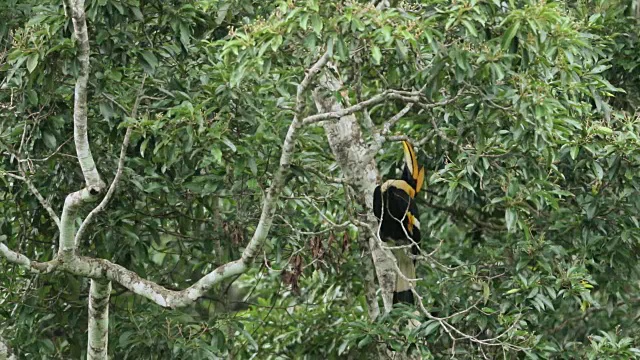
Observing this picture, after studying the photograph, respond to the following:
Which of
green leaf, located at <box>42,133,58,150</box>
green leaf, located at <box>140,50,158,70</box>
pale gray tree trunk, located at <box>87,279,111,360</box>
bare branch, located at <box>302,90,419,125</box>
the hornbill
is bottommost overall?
the hornbill

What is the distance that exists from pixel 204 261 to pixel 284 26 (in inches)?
93.4

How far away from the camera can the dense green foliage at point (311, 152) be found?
4695 millimetres

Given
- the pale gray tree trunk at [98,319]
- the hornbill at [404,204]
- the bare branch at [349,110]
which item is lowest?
the hornbill at [404,204]

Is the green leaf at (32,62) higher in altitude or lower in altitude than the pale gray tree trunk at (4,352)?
higher

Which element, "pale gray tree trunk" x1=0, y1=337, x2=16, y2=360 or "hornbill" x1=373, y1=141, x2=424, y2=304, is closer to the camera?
"pale gray tree trunk" x1=0, y1=337, x2=16, y2=360

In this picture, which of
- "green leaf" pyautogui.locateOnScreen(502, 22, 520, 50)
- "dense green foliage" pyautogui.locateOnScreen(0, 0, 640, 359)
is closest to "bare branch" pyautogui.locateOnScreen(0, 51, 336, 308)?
"dense green foliage" pyautogui.locateOnScreen(0, 0, 640, 359)

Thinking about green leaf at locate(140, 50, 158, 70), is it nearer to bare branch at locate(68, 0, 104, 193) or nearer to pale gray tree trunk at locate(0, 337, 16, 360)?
bare branch at locate(68, 0, 104, 193)

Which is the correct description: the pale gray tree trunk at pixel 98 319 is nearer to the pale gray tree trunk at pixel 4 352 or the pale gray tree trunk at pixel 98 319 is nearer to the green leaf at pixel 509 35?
the pale gray tree trunk at pixel 4 352

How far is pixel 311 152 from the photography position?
19.2ft

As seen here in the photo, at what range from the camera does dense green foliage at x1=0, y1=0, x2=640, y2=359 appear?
470cm

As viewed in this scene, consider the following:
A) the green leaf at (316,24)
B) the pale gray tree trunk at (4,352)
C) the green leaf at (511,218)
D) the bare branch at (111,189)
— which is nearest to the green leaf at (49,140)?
the bare branch at (111,189)

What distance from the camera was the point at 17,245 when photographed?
19.7 ft

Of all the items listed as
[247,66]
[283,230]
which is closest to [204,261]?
[283,230]

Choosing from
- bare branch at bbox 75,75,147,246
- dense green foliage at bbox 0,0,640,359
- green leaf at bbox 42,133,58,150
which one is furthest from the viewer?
green leaf at bbox 42,133,58,150
